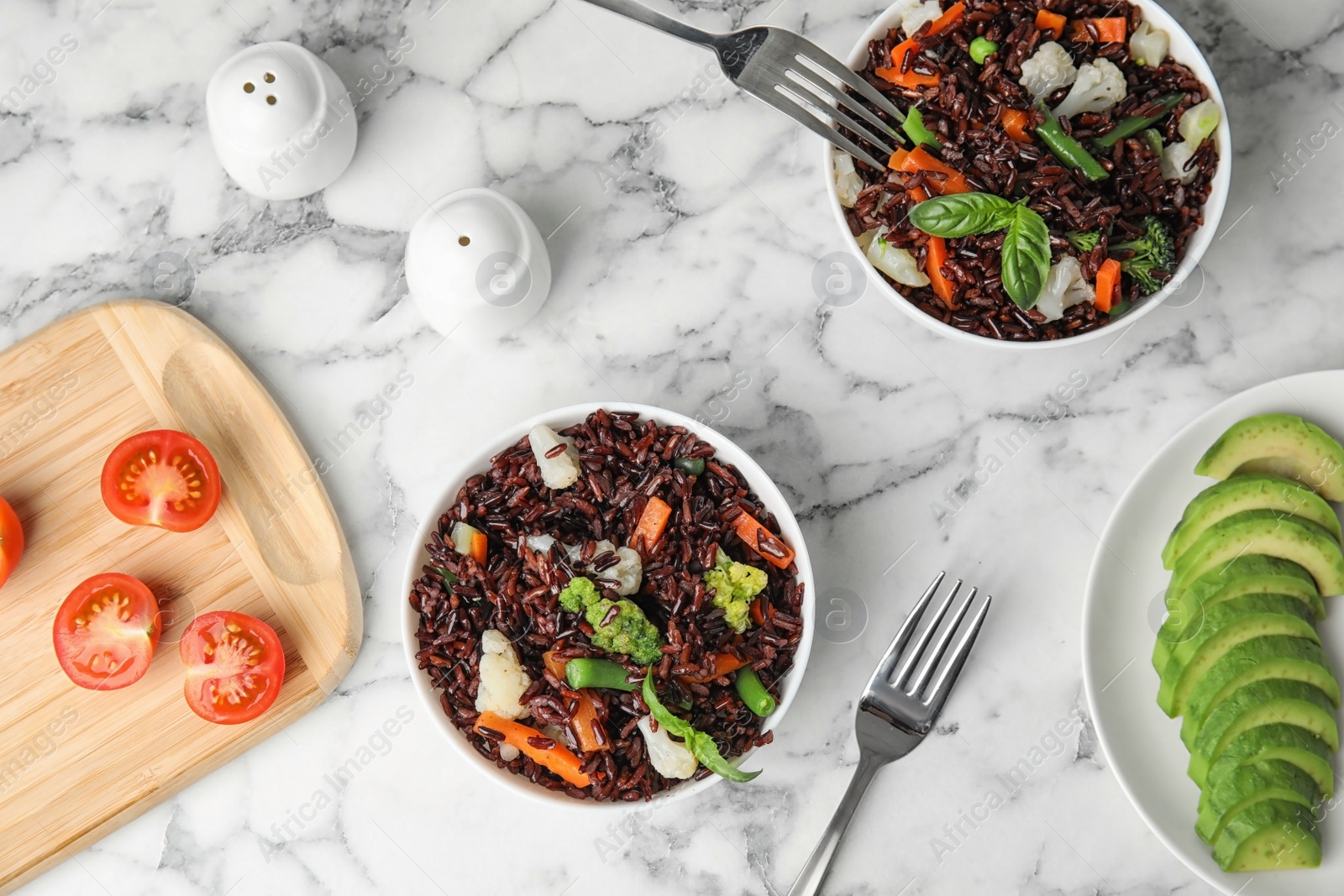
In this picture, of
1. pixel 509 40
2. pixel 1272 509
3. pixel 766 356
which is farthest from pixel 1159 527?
pixel 509 40

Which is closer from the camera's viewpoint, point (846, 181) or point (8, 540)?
point (846, 181)

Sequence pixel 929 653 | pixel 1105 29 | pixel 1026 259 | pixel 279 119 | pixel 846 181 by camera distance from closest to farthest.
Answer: pixel 1026 259, pixel 1105 29, pixel 846 181, pixel 279 119, pixel 929 653

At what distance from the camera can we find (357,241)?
366 centimetres

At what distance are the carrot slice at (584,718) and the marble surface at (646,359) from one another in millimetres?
711

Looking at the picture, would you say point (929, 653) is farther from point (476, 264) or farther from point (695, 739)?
point (476, 264)

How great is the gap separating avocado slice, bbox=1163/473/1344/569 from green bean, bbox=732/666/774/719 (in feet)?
4.74

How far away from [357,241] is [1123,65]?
2.71 m

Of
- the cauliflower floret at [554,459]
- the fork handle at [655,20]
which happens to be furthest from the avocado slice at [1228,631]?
the fork handle at [655,20]

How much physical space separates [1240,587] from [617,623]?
1.94 m

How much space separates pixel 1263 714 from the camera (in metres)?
3.00

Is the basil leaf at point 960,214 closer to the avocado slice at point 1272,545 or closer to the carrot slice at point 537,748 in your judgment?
the avocado slice at point 1272,545

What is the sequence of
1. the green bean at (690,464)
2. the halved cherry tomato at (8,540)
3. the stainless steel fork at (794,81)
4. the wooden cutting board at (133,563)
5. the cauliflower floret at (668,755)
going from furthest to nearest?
the wooden cutting board at (133,563) < the halved cherry tomato at (8,540) < the green bean at (690,464) < the stainless steel fork at (794,81) < the cauliflower floret at (668,755)

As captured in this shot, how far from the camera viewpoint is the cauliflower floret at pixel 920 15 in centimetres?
311

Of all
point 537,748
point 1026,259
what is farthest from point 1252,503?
point 537,748
